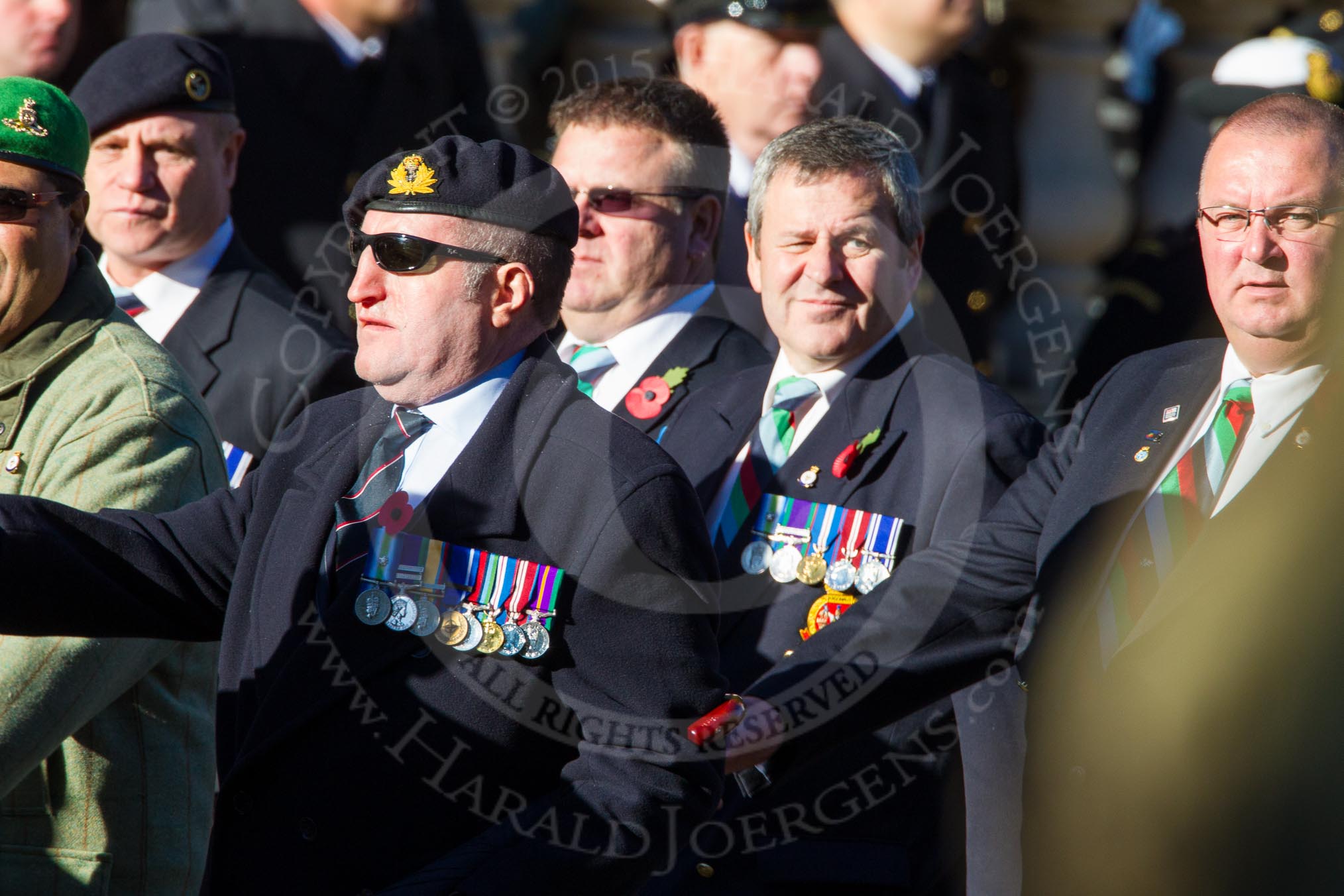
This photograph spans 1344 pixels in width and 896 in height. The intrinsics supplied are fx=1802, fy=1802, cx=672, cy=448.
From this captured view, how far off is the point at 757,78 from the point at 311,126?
1.43 m

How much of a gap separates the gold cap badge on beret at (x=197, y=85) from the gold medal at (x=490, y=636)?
2512 mm

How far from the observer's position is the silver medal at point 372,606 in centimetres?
280

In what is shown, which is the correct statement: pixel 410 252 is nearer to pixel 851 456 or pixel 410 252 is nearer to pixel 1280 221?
pixel 851 456

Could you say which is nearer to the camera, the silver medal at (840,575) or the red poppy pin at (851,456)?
the silver medal at (840,575)

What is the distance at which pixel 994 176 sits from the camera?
6266 mm

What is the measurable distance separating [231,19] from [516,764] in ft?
12.6

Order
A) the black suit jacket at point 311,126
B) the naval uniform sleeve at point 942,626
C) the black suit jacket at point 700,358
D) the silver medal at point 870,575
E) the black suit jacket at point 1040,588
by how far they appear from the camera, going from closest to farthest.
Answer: the black suit jacket at point 1040,588 < the naval uniform sleeve at point 942,626 < the silver medal at point 870,575 < the black suit jacket at point 700,358 < the black suit jacket at point 311,126

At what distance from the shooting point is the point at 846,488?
3.79 metres

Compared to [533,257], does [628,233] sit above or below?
above

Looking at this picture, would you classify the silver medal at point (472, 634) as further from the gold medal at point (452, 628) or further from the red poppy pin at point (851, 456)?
the red poppy pin at point (851, 456)

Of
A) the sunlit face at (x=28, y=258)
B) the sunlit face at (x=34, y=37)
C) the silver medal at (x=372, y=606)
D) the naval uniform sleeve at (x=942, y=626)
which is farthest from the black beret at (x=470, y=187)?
the sunlit face at (x=34, y=37)

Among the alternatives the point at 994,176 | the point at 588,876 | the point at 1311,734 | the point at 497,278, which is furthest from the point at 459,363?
the point at 994,176

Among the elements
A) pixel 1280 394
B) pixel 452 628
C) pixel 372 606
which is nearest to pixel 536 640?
pixel 452 628

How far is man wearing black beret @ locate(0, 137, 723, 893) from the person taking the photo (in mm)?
2729
